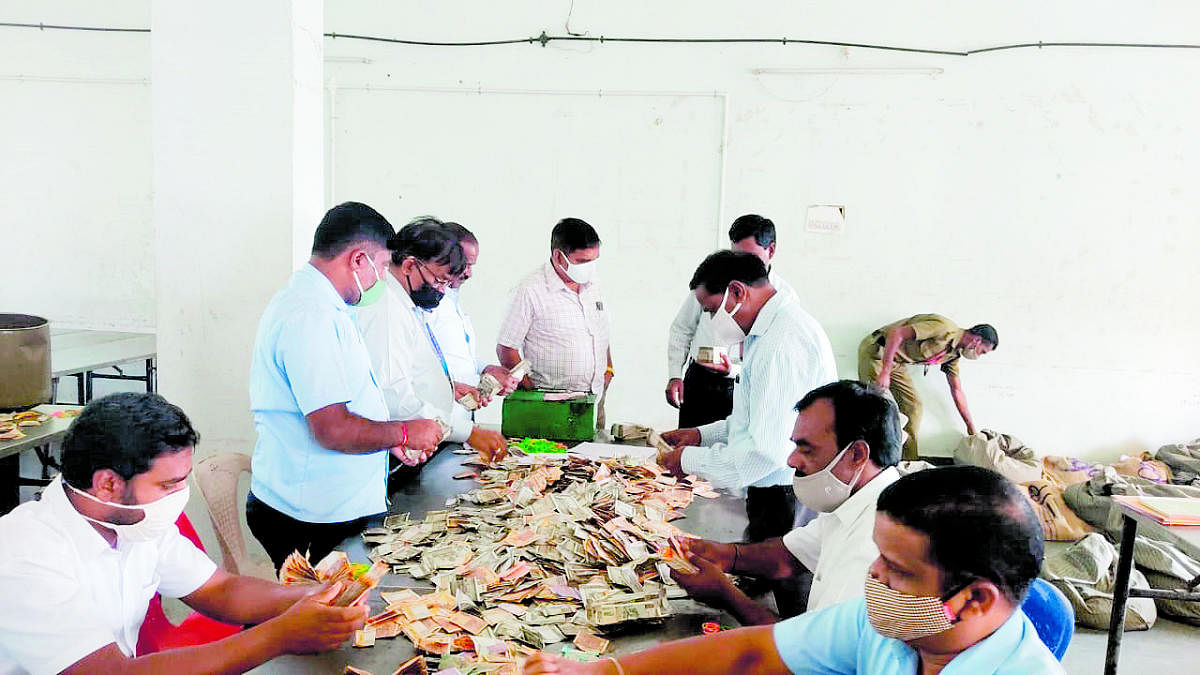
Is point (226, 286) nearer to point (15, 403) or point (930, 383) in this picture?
point (15, 403)

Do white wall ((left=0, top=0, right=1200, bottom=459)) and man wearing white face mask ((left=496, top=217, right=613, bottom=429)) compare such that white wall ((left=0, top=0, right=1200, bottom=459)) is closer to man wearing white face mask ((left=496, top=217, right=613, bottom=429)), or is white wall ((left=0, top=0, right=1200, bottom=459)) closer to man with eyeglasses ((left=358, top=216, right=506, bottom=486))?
man wearing white face mask ((left=496, top=217, right=613, bottom=429))

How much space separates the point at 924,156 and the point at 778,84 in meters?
1.26

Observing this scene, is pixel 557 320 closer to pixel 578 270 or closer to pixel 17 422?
pixel 578 270

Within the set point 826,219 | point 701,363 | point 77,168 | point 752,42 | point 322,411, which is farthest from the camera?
point 77,168

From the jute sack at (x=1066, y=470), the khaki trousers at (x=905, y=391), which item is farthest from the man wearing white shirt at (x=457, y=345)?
the jute sack at (x=1066, y=470)

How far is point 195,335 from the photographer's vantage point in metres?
3.67

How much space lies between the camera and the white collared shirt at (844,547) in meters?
2.01

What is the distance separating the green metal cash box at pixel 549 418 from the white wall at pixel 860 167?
2.94 m

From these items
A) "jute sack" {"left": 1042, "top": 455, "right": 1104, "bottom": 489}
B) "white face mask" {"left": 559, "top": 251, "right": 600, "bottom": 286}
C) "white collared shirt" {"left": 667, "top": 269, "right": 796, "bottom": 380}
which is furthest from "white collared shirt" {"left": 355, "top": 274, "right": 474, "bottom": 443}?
"jute sack" {"left": 1042, "top": 455, "right": 1104, "bottom": 489}

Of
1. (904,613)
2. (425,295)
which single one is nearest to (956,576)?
(904,613)

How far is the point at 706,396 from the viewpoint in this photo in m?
4.74

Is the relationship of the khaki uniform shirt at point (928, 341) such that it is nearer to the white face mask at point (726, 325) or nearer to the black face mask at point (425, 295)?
the white face mask at point (726, 325)

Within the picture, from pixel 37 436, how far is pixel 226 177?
1.49 m

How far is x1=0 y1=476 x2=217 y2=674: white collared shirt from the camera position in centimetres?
165
